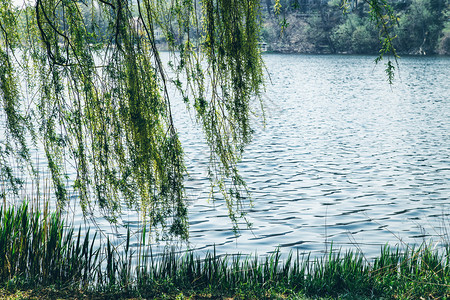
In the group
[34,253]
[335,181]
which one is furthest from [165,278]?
[335,181]

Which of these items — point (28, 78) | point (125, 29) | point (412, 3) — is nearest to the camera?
point (125, 29)

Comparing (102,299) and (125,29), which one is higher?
(125,29)

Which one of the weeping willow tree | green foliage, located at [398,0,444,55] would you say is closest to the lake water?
the weeping willow tree

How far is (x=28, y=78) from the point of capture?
496cm

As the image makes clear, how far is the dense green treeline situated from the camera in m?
77.5

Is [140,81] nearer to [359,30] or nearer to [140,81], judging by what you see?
[140,81]

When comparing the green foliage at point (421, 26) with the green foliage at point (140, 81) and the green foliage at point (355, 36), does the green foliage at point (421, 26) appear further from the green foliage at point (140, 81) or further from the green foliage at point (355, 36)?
the green foliage at point (140, 81)

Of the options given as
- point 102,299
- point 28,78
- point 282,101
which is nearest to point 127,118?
point 28,78

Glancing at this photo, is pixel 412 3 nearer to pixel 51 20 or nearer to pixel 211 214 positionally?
pixel 211 214

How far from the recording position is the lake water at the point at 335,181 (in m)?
9.49

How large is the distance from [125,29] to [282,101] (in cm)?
2903

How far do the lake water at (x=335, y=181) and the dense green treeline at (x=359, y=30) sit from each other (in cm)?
4637

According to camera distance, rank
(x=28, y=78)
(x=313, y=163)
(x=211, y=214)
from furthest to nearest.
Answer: (x=313, y=163) → (x=211, y=214) → (x=28, y=78)

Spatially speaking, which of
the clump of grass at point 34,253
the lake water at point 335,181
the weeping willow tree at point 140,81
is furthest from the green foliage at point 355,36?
the weeping willow tree at point 140,81
